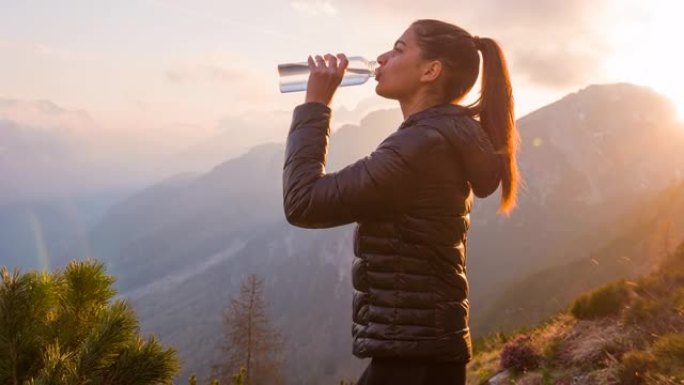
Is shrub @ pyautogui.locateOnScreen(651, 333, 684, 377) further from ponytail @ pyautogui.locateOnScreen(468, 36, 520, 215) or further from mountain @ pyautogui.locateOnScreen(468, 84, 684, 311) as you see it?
mountain @ pyautogui.locateOnScreen(468, 84, 684, 311)

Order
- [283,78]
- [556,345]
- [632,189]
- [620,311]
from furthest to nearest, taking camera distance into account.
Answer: [632,189] < [620,311] < [556,345] < [283,78]

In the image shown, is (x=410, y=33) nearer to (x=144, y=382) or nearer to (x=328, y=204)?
(x=328, y=204)

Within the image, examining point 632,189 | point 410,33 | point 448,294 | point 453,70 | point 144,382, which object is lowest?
point 144,382

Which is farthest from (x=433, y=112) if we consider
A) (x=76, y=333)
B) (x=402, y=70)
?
(x=76, y=333)

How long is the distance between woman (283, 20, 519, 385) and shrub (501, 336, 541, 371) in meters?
A: 9.55

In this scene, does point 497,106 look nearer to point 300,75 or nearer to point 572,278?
point 300,75

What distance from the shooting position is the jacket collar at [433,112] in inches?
93.1

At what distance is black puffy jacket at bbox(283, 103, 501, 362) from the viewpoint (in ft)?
7.23

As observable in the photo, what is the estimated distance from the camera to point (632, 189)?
560 feet

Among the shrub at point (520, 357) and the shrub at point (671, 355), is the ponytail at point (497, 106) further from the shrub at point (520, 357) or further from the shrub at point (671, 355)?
the shrub at point (520, 357)

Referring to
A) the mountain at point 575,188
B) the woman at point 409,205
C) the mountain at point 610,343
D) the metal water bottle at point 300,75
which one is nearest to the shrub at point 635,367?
the mountain at point 610,343

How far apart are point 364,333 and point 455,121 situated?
948mm

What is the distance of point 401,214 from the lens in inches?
90.1

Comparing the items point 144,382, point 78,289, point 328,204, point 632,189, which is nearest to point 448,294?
point 328,204
